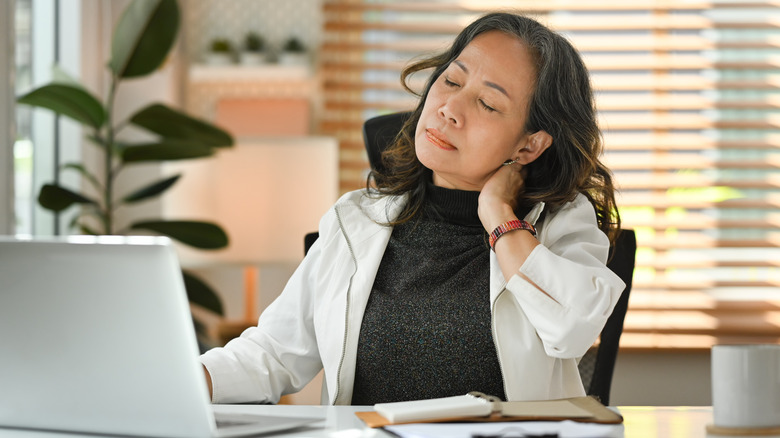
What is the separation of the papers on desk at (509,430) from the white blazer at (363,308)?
302mm

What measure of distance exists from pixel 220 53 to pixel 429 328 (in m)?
2.27

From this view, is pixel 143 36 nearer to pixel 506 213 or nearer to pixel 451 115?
pixel 451 115

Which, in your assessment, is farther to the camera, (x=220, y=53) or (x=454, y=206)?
(x=220, y=53)

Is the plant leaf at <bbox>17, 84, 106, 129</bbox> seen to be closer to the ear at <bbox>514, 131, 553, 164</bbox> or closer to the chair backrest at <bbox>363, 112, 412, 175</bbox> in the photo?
the chair backrest at <bbox>363, 112, 412, 175</bbox>

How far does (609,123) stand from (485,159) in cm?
184

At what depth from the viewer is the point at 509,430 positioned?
2.92ft

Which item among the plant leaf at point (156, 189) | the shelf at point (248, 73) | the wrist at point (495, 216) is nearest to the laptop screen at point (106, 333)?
the wrist at point (495, 216)

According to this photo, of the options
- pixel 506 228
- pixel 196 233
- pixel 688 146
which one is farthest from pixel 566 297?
pixel 688 146

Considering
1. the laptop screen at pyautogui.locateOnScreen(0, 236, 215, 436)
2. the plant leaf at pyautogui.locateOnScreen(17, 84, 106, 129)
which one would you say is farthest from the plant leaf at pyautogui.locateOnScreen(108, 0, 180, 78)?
the laptop screen at pyautogui.locateOnScreen(0, 236, 215, 436)

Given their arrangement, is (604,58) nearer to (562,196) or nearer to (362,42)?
(362,42)

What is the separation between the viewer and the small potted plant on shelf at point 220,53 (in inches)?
131

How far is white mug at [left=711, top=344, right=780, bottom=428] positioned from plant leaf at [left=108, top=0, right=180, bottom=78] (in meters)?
2.12

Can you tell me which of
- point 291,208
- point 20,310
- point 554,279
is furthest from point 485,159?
point 291,208

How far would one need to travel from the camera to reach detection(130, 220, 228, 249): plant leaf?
8.56 ft
